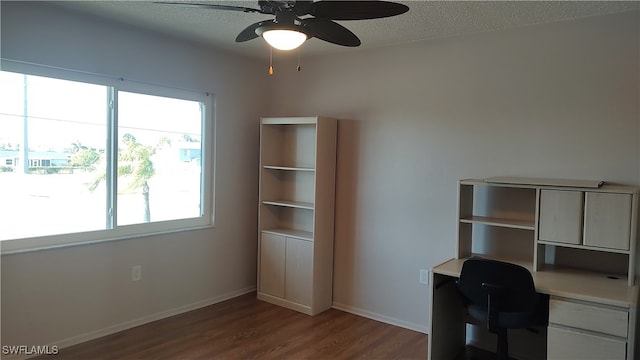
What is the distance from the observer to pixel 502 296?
2.68 meters

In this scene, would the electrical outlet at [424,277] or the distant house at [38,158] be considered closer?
the distant house at [38,158]

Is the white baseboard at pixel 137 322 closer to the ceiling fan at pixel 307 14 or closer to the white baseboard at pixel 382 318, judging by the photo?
the white baseboard at pixel 382 318

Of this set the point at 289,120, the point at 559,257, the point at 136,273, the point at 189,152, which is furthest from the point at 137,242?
the point at 559,257

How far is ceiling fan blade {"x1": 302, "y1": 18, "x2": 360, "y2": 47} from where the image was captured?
2193 mm

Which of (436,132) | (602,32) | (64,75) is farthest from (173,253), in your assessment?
(602,32)

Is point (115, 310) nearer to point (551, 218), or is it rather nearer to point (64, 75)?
point (64, 75)

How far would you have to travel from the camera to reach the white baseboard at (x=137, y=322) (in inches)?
130

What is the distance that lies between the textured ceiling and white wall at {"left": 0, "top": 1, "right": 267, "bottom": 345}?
0.68 ft

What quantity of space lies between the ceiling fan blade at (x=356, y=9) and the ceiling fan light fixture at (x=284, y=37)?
130mm

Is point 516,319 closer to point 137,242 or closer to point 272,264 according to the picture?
point 272,264

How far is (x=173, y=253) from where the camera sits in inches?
159

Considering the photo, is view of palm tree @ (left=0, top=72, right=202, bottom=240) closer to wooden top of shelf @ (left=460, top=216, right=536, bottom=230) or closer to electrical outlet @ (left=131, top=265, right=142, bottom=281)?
electrical outlet @ (left=131, top=265, right=142, bottom=281)

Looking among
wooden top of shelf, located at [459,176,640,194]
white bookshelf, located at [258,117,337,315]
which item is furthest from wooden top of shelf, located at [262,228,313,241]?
wooden top of shelf, located at [459,176,640,194]

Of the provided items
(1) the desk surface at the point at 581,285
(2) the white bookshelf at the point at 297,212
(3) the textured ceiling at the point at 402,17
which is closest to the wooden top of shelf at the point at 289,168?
(2) the white bookshelf at the point at 297,212
